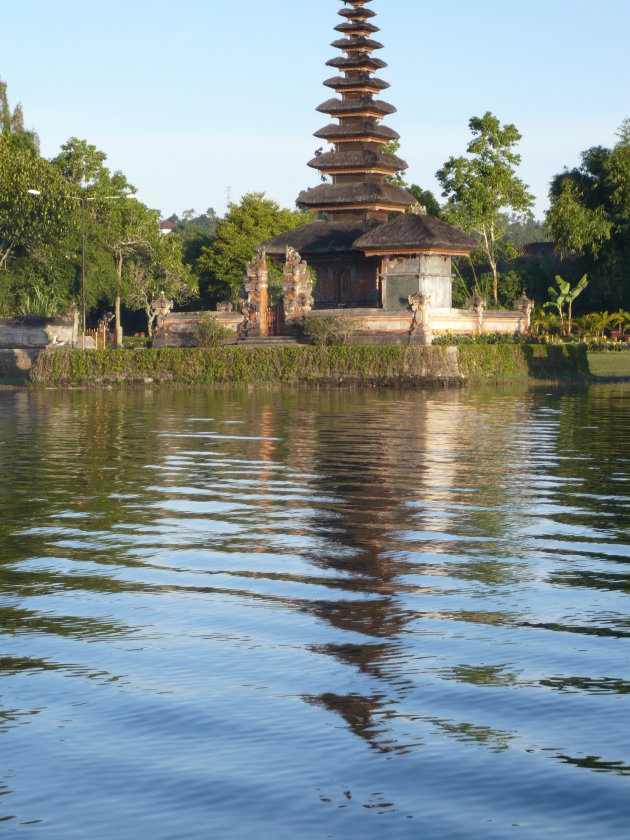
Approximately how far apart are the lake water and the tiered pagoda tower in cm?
5562

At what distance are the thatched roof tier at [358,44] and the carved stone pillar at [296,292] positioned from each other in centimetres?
1691

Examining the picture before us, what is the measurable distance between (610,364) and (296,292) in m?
17.7

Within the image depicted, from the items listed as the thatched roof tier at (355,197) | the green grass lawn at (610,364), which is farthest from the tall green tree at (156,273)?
the green grass lawn at (610,364)

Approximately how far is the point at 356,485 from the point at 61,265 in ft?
237

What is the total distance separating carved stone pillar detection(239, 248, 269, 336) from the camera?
232 ft

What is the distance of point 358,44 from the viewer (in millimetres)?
79438

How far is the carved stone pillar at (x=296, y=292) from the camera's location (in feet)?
227

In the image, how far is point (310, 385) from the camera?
61.9 m

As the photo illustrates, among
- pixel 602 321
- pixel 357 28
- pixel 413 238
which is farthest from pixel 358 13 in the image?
pixel 602 321

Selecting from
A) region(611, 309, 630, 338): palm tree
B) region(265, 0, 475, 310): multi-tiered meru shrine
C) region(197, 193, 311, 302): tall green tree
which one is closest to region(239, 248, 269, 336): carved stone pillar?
region(265, 0, 475, 310): multi-tiered meru shrine

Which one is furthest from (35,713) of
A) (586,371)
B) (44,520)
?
(586,371)

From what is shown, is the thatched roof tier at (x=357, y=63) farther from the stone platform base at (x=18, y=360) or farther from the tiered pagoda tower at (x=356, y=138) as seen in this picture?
the stone platform base at (x=18, y=360)

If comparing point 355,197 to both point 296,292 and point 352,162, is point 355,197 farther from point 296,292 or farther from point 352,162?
point 296,292

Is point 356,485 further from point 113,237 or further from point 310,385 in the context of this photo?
point 113,237
